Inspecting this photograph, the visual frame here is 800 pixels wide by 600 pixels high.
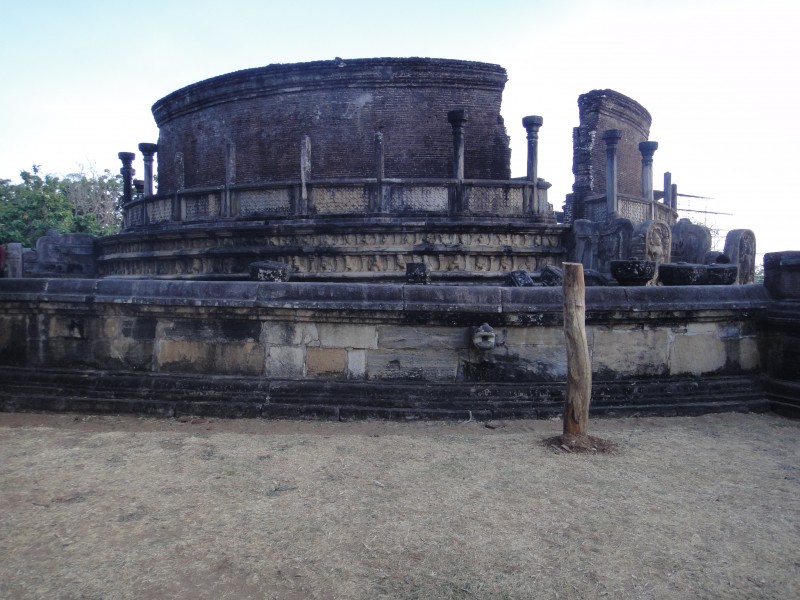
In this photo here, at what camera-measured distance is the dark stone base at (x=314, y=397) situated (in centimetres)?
484

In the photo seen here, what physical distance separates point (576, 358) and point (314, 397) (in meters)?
2.37

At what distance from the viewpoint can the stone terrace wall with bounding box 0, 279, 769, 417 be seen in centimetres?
497

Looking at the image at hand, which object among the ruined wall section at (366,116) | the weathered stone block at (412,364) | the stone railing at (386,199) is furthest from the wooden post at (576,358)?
the ruined wall section at (366,116)

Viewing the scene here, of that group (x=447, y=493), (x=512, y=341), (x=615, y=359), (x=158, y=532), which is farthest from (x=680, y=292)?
(x=158, y=532)

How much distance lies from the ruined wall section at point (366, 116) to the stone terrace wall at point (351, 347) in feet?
34.1

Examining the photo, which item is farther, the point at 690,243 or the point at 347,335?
the point at 690,243

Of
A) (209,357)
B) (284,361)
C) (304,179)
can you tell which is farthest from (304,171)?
(284,361)

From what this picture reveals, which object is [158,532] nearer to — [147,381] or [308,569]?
[308,569]

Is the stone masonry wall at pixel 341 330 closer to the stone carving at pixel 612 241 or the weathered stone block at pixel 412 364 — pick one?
the weathered stone block at pixel 412 364

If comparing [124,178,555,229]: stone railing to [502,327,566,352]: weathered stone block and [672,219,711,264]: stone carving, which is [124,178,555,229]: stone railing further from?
[502,327,566,352]: weathered stone block

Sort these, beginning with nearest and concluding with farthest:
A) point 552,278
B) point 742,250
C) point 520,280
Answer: point 520,280 → point 552,278 → point 742,250

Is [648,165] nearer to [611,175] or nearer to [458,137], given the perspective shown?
[611,175]

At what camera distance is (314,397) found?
4910mm

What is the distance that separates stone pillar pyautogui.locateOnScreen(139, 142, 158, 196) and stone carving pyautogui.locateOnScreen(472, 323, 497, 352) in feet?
49.5
